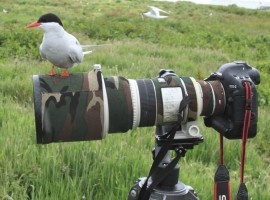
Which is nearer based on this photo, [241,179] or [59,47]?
[241,179]

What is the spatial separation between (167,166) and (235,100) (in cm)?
36

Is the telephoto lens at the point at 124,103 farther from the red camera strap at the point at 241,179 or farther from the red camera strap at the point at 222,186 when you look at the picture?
the red camera strap at the point at 222,186

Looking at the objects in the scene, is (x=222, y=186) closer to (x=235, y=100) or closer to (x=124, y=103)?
(x=235, y=100)

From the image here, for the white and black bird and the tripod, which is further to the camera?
the white and black bird

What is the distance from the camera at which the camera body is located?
185 cm

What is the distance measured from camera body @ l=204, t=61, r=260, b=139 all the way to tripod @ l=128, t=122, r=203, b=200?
0.12 metres

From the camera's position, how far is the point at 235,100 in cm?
186

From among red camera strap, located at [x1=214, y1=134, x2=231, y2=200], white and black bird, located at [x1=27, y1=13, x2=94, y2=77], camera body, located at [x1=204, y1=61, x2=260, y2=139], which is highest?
white and black bird, located at [x1=27, y1=13, x2=94, y2=77]

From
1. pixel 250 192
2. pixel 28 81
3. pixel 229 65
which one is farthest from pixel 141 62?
pixel 229 65

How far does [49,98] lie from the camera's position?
66.0 inches

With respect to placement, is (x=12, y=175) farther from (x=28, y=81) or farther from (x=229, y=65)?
(x=28, y=81)

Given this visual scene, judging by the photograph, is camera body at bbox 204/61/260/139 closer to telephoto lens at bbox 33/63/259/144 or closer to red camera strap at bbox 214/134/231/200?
telephoto lens at bbox 33/63/259/144

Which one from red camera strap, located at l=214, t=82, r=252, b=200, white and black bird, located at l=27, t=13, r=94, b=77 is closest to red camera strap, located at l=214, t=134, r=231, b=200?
red camera strap, located at l=214, t=82, r=252, b=200

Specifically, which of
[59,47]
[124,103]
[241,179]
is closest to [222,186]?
[241,179]
